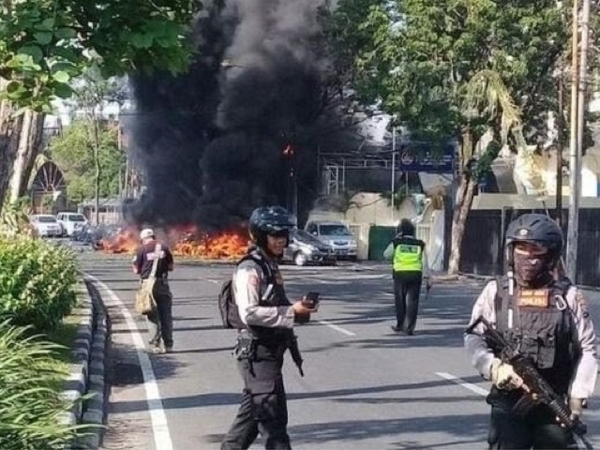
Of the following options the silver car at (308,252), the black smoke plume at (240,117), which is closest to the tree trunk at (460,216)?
the silver car at (308,252)

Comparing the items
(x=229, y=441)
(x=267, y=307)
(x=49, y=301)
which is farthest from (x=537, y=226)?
(x=49, y=301)

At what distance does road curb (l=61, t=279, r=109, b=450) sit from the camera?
29.3 feet

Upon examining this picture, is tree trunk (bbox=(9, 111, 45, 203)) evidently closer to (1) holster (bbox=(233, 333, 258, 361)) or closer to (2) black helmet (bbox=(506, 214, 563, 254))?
(1) holster (bbox=(233, 333, 258, 361))

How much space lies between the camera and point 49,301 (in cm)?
1439

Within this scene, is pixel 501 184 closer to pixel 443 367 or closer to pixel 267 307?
pixel 443 367

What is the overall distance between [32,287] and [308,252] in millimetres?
32906

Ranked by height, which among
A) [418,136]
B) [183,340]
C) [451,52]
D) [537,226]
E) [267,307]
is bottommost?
[183,340]

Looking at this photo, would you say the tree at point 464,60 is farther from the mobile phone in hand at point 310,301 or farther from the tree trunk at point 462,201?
the mobile phone in hand at point 310,301

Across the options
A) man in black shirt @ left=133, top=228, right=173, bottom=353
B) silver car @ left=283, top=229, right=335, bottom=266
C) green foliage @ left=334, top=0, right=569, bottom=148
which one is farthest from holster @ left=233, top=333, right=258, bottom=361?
silver car @ left=283, top=229, right=335, bottom=266

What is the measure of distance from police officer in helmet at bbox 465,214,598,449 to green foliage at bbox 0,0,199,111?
277 cm

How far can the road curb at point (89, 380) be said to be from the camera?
8.95 m

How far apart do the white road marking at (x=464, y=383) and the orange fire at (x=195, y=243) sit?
36.2 metres

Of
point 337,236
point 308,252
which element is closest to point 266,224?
point 308,252

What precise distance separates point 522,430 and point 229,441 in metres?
1.91
